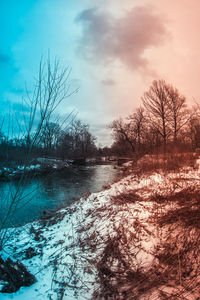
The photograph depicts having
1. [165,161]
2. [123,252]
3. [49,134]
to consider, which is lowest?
[123,252]

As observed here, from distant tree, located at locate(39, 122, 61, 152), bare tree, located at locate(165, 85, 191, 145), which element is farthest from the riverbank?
bare tree, located at locate(165, 85, 191, 145)

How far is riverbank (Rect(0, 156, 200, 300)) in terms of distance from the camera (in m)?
2.34

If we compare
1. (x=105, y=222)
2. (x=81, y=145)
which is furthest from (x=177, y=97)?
(x=81, y=145)

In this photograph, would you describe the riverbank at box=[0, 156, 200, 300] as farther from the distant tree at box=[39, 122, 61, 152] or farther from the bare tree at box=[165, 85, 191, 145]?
the bare tree at box=[165, 85, 191, 145]

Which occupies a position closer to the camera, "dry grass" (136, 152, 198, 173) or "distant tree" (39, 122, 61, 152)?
"distant tree" (39, 122, 61, 152)

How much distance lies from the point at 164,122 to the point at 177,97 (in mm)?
4088

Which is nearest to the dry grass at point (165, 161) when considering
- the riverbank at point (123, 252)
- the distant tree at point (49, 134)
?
the riverbank at point (123, 252)

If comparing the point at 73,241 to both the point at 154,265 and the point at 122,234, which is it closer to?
the point at 122,234

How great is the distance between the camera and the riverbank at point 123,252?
234 cm

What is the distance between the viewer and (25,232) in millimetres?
5090

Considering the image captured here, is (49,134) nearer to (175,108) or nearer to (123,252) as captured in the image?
(123,252)

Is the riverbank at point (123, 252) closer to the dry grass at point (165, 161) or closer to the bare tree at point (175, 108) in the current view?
the dry grass at point (165, 161)

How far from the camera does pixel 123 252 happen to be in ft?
10.00

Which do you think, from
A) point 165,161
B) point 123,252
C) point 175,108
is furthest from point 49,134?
point 175,108
